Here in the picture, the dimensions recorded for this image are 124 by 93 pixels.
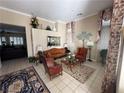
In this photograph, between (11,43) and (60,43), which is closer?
(11,43)

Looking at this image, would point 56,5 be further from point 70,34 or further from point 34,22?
point 70,34

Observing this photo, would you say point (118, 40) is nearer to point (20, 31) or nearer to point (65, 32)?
point (65, 32)

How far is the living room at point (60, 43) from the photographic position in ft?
7.04

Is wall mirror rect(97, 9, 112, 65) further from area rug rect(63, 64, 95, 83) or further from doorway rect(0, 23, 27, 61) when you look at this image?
doorway rect(0, 23, 27, 61)

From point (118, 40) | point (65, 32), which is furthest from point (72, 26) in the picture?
point (118, 40)

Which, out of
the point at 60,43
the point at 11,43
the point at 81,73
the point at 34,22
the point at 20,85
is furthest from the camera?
the point at 60,43

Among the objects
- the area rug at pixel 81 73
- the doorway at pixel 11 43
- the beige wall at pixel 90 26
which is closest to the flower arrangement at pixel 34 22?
the doorway at pixel 11 43

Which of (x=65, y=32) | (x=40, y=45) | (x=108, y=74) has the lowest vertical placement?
(x=108, y=74)

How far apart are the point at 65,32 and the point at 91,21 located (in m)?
2.52

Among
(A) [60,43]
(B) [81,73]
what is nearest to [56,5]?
(A) [60,43]

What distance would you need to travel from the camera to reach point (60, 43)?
5973mm

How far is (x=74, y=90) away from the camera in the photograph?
1882mm

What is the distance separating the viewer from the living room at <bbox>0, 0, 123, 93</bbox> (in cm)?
215

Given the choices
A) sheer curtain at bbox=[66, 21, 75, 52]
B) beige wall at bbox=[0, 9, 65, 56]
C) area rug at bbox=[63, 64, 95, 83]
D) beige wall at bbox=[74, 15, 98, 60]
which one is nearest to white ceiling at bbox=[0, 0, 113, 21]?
beige wall at bbox=[0, 9, 65, 56]
